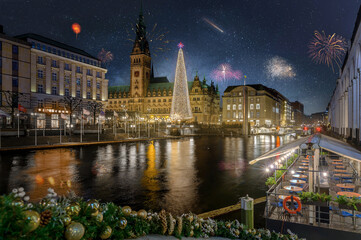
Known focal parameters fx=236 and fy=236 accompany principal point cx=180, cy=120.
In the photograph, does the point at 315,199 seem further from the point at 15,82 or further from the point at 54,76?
the point at 54,76

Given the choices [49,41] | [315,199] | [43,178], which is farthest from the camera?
[49,41]

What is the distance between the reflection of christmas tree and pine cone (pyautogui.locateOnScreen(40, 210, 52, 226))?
47.0m

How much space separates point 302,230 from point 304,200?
3.61 ft

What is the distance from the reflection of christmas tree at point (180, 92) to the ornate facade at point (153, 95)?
71.9 m

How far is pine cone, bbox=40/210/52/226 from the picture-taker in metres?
2.82

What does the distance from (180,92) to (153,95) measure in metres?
88.2

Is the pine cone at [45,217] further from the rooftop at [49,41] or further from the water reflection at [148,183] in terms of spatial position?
the rooftop at [49,41]

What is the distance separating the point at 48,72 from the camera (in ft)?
208

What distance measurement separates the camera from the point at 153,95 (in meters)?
137

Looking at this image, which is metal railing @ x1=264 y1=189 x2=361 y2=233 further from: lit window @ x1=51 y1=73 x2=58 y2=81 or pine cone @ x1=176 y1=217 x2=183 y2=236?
lit window @ x1=51 y1=73 x2=58 y2=81

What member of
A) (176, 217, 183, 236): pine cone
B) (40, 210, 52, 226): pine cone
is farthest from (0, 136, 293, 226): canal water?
(40, 210, 52, 226): pine cone

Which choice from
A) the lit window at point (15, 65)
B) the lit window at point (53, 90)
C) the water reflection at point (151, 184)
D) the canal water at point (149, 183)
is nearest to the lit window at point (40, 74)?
the lit window at point (53, 90)

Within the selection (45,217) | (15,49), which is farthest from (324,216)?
(15,49)

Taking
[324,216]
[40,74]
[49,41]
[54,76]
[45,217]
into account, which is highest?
[49,41]
